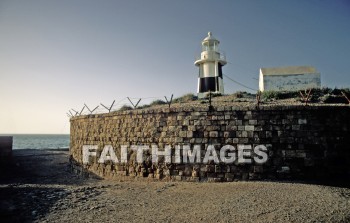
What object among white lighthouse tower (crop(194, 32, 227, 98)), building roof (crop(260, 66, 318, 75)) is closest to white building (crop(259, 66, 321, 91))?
building roof (crop(260, 66, 318, 75))

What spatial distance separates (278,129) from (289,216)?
4208mm

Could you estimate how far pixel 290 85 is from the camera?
23.9m

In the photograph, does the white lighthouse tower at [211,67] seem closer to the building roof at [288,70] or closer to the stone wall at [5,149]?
the building roof at [288,70]

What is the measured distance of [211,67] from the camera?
82.1 ft

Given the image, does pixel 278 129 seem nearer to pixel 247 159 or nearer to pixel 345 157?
pixel 247 159

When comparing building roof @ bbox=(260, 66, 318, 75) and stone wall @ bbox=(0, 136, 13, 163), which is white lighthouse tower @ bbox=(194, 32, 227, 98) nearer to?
building roof @ bbox=(260, 66, 318, 75)

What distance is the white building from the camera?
929 inches

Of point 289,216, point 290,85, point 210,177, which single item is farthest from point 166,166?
point 290,85

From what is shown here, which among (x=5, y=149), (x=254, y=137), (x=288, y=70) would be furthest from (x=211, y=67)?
(x=5, y=149)

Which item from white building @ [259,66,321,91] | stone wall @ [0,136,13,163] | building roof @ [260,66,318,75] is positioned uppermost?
building roof @ [260,66,318,75]

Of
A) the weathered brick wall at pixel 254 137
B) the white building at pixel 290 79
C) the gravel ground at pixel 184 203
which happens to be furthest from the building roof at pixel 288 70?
the gravel ground at pixel 184 203

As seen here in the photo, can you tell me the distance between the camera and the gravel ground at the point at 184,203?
704 centimetres

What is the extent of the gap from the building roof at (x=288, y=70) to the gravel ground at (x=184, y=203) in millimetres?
17511

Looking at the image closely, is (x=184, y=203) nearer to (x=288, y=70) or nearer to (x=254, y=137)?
(x=254, y=137)
